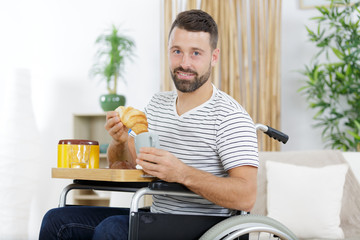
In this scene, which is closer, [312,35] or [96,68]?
[312,35]

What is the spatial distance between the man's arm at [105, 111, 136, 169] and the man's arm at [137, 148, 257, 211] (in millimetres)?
198

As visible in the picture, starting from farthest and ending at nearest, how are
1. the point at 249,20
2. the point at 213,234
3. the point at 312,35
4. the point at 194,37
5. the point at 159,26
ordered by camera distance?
the point at 159,26
the point at 249,20
the point at 312,35
the point at 194,37
the point at 213,234

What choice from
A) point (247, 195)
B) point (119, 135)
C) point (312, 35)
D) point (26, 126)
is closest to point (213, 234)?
point (247, 195)

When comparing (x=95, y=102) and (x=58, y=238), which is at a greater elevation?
(x=95, y=102)

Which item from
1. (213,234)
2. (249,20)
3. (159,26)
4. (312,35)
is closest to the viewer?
(213,234)

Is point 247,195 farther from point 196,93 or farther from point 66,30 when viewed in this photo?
point 66,30

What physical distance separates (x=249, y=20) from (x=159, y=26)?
69 cm

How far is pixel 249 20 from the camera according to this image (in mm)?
3512

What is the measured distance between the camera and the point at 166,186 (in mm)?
1285

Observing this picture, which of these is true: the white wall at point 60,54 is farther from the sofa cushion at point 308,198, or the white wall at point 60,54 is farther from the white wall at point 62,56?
the sofa cushion at point 308,198

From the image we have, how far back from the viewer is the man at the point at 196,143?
1.35 metres

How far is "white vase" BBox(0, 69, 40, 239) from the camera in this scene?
12.0ft

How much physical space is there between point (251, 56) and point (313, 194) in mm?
1323

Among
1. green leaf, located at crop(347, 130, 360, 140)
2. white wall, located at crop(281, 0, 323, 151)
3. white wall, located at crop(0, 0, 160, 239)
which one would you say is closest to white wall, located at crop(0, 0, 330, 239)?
white wall, located at crop(0, 0, 160, 239)
